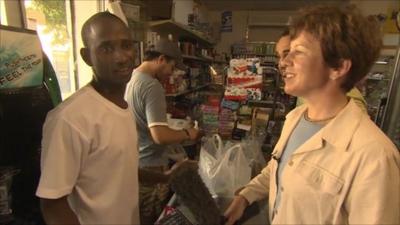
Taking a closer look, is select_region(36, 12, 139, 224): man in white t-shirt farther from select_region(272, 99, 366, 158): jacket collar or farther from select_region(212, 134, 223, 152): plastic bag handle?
select_region(212, 134, 223, 152): plastic bag handle

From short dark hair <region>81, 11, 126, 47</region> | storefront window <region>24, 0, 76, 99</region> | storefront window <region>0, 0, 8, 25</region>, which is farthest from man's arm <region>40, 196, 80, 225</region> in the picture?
storefront window <region>24, 0, 76, 99</region>

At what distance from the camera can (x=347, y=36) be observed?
79 cm

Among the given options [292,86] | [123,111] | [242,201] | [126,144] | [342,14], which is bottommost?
[242,201]

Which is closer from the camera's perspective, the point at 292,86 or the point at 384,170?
the point at 384,170

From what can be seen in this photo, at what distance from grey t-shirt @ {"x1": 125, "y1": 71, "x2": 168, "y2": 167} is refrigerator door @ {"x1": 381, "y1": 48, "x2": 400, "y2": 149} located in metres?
1.88

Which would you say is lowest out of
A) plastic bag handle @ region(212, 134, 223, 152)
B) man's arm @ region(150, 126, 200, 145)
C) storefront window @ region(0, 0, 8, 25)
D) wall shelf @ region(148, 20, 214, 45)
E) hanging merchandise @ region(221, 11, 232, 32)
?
plastic bag handle @ region(212, 134, 223, 152)

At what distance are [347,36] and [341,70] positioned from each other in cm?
10

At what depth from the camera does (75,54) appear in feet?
7.37

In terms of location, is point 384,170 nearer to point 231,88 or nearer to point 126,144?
point 126,144

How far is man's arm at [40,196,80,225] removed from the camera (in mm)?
779

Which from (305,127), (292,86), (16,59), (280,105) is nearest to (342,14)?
(292,86)

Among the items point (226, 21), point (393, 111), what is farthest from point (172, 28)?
point (226, 21)

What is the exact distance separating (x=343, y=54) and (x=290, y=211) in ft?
1.67

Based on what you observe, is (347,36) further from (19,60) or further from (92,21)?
(19,60)
